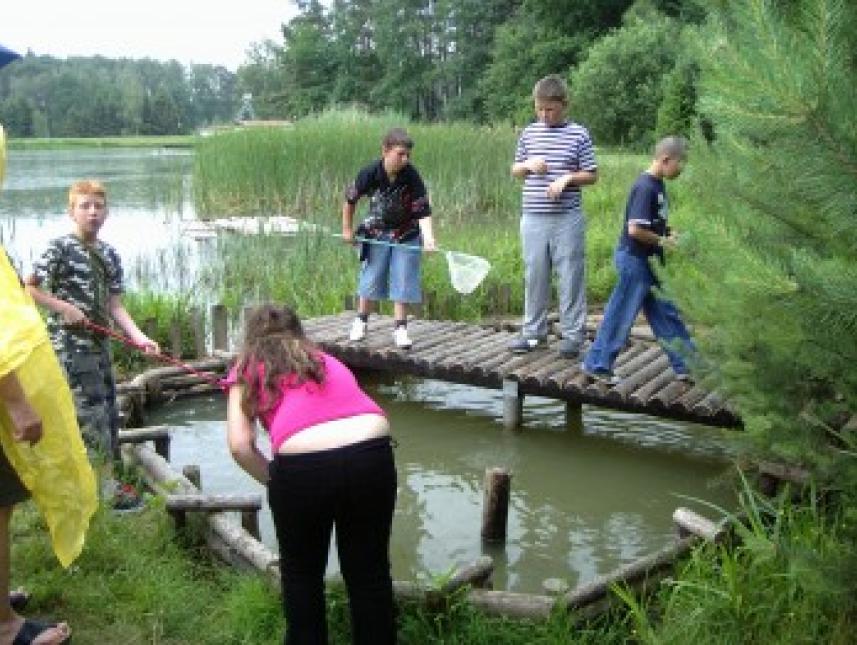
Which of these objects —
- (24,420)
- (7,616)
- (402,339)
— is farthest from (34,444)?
(402,339)

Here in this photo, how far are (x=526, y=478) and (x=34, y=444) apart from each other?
3.50 metres

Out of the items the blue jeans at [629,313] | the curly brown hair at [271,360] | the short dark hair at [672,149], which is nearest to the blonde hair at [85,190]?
the curly brown hair at [271,360]

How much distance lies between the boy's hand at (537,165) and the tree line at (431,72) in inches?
125

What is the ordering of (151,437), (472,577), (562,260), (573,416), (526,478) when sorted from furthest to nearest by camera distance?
(573,416)
(562,260)
(526,478)
(151,437)
(472,577)

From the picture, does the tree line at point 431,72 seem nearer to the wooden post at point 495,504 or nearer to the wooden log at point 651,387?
the wooden post at point 495,504

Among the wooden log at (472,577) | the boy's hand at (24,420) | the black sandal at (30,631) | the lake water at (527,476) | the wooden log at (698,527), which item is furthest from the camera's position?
the lake water at (527,476)

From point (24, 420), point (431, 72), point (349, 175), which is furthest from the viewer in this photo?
point (431, 72)

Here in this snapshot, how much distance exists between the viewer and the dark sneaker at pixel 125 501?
4.64 meters

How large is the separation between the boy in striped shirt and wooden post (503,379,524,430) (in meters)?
0.61

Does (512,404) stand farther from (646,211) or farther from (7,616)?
(7,616)

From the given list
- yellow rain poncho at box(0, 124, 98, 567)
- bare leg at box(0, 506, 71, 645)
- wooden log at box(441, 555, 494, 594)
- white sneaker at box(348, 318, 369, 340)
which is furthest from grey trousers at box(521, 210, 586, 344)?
bare leg at box(0, 506, 71, 645)

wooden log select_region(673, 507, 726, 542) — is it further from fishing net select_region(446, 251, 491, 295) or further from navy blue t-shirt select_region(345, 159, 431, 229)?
fishing net select_region(446, 251, 491, 295)

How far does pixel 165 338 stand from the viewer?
8234 mm

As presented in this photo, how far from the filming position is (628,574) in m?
3.74
